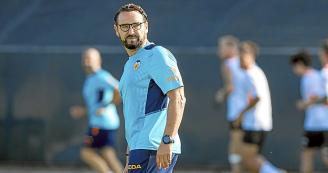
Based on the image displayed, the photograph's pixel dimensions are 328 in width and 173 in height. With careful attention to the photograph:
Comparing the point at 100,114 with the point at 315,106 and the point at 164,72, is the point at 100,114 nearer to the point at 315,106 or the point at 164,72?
the point at 315,106

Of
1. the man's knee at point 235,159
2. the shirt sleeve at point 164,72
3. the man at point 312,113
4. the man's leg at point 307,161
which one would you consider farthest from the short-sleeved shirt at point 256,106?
the shirt sleeve at point 164,72

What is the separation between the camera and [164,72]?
659 centimetres

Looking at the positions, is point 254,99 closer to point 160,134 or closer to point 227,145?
point 227,145

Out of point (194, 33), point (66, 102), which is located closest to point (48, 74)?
point (66, 102)

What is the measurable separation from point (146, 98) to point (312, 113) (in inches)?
273

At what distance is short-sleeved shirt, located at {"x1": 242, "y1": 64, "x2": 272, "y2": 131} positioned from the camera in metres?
12.9

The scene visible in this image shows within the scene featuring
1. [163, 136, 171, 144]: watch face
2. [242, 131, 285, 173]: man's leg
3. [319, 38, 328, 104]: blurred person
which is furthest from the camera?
[319, 38, 328, 104]: blurred person

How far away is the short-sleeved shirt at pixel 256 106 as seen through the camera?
12938 millimetres

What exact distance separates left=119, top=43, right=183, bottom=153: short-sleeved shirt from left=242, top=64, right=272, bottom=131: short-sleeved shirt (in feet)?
20.3

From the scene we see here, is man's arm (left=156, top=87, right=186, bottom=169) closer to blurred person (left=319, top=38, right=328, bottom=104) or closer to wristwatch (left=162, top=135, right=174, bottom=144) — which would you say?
wristwatch (left=162, top=135, right=174, bottom=144)

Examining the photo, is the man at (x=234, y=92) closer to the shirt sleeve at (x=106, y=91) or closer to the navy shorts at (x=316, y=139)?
the navy shorts at (x=316, y=139)

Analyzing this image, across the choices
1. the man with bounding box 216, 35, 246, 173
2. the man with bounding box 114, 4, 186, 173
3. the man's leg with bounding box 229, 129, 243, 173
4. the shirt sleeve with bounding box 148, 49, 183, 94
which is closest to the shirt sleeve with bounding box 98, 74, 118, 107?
the man with bounding box 216, 35, 246, 173

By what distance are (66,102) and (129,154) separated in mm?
9896

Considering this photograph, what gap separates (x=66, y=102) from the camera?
1672 cm
